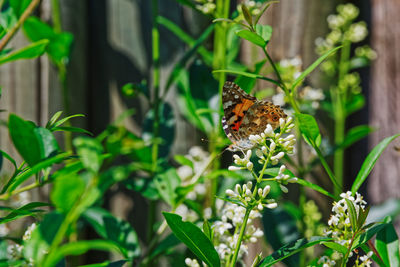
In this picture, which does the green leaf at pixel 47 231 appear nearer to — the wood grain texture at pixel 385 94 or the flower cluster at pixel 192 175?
the flower cluster at pixel 192 175

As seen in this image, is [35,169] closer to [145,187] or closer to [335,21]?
[145,187]

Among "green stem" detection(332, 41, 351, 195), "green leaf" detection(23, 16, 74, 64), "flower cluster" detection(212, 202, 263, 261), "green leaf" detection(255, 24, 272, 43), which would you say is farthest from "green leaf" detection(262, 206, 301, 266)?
"green leaf" detection(23, 16, 74, 64)

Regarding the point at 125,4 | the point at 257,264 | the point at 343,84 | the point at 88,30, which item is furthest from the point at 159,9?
the point at 257,264

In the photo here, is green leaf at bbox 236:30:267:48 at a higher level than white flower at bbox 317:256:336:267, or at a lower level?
higher

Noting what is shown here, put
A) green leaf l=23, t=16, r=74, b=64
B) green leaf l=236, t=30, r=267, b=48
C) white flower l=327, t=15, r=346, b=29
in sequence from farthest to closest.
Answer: white flower l=327, t=15, r=346, b=29
green leaf l=23, t=16, r=74, b=64
green leaf l=236, t=30, r=267, b=48

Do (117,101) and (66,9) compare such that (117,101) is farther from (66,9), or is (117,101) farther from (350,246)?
(350,246)

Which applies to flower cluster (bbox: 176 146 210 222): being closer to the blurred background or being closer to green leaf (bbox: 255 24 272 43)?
the blurred background

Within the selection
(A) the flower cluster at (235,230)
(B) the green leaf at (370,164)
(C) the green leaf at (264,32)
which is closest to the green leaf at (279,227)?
(A) the flower cluster at (235,230)
